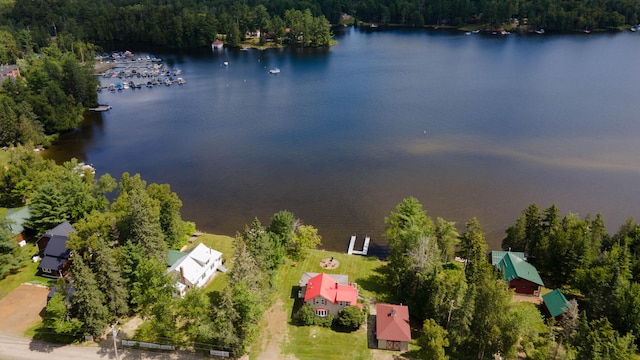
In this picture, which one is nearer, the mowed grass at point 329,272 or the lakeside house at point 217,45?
the mowed grass at point 329,272

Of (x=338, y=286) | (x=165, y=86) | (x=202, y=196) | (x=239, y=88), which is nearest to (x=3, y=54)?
(x=165, y=86)

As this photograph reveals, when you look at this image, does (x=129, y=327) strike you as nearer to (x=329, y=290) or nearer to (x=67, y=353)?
(x=67, y=353)

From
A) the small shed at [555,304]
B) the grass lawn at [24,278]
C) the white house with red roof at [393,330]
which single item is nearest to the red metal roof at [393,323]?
the white house with red roof at [393,330]

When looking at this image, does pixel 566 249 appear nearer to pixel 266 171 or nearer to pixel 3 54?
pixel 266 171

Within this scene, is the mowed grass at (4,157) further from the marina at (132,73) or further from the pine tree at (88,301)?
the marina at (132,73)

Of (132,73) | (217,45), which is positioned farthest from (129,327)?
(217,45)
